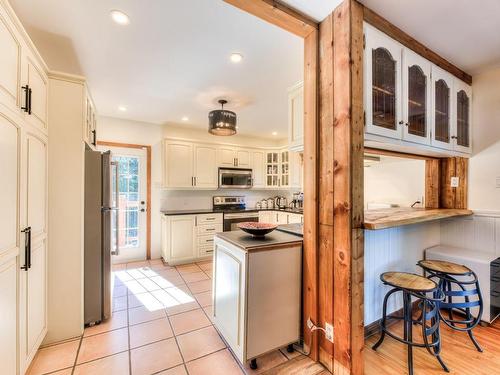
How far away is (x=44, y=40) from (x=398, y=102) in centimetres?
290

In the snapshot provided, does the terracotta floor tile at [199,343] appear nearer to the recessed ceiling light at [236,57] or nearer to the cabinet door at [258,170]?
the recessed ceiling light at [236,57]

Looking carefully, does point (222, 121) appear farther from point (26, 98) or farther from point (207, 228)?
point (207, 228)

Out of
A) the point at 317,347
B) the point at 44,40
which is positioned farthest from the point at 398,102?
the point at 44,40

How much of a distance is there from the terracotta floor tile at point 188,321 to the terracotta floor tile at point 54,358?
78 cm

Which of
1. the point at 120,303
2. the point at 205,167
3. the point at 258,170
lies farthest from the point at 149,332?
the point at 258,170

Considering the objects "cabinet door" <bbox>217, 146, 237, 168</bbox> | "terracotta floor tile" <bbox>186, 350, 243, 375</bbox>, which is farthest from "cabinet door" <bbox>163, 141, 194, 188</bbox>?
"terracotta floor tile" <bbox>186, 350, 243, 375</bbox>

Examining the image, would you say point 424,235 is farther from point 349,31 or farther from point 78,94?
point 78,94

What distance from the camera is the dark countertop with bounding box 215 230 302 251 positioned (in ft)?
5.51

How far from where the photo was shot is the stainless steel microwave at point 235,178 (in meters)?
4.70

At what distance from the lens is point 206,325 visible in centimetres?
224

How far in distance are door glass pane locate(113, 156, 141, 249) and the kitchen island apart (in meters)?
2.96

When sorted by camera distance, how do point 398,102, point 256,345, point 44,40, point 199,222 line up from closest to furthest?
point 256,345
point 398,102
point 44,40
point 199,222

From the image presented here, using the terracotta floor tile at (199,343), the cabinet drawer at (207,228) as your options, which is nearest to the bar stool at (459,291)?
the terracotta floor tile at (199,343)

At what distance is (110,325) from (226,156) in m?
3.31
